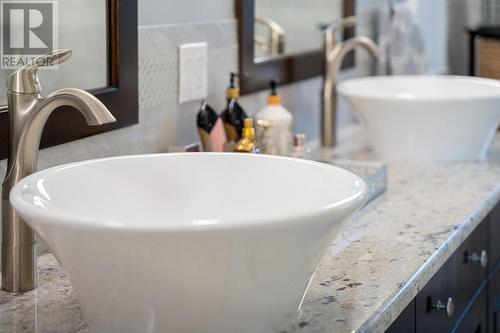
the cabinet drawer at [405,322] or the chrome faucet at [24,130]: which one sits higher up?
the chrome faucet at [24,130]

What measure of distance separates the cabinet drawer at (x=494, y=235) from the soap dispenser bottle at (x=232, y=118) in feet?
1.75

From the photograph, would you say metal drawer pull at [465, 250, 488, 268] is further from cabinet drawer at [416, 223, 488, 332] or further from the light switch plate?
the light switch plate

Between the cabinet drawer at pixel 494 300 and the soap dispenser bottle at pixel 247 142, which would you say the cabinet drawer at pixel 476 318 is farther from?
the soap dispenser bottle at pixel 247 142

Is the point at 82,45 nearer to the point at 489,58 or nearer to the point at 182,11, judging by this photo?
the point at 182,11

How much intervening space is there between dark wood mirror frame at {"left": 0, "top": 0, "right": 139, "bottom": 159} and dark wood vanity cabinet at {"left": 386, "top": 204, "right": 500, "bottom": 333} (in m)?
0.58

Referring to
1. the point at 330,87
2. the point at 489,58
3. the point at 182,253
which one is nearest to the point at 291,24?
the point at 330,87

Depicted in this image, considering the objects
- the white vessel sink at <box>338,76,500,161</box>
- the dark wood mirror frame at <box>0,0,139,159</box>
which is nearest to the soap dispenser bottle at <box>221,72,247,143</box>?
the dark wood mirror frame at <box>0,0,139,159</box>

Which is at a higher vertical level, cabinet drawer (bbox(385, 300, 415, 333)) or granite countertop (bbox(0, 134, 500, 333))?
granite countertop (bbox(0, 134, 500, 333))

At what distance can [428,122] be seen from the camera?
6.61ft

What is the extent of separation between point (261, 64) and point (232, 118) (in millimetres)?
349

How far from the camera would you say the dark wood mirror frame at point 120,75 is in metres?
1.46

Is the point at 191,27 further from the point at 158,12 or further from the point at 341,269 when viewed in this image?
the point at 341,269

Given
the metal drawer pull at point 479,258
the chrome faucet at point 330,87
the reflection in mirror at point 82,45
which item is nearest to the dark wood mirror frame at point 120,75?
the reflection in mirror at point 82,45

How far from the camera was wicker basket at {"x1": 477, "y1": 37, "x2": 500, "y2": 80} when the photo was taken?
10.1ft
